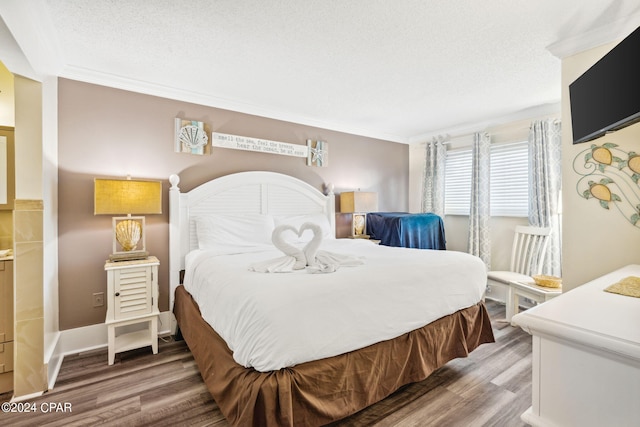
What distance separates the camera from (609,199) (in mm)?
1987

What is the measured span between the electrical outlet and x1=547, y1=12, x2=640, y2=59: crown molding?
419 cm

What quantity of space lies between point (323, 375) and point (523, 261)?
310 cm

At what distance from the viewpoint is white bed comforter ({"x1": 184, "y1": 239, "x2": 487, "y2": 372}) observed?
4.50 feet

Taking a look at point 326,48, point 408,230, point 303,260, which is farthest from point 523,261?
point 326,48

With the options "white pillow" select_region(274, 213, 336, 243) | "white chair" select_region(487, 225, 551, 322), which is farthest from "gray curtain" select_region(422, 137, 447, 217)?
"white pillow" select_region(274, 213, 336, 243)

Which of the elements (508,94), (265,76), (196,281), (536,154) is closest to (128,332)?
(196,281)

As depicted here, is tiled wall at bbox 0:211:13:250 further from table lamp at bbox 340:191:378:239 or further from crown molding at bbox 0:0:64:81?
table lamp at bbox 340:191:378:239

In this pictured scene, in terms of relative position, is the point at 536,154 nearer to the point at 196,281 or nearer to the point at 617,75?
the point at 617,75

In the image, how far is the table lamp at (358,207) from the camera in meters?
3.98

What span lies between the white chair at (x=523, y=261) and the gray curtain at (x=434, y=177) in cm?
123

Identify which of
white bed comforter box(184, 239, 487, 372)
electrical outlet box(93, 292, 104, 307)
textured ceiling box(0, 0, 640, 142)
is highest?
textured ceiling box(0, 0, 640, 142)

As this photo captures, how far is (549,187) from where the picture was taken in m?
3.37

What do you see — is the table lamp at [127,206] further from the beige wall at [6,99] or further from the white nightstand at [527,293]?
the white nightstand at [527,293]

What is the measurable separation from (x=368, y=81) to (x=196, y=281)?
236cm
